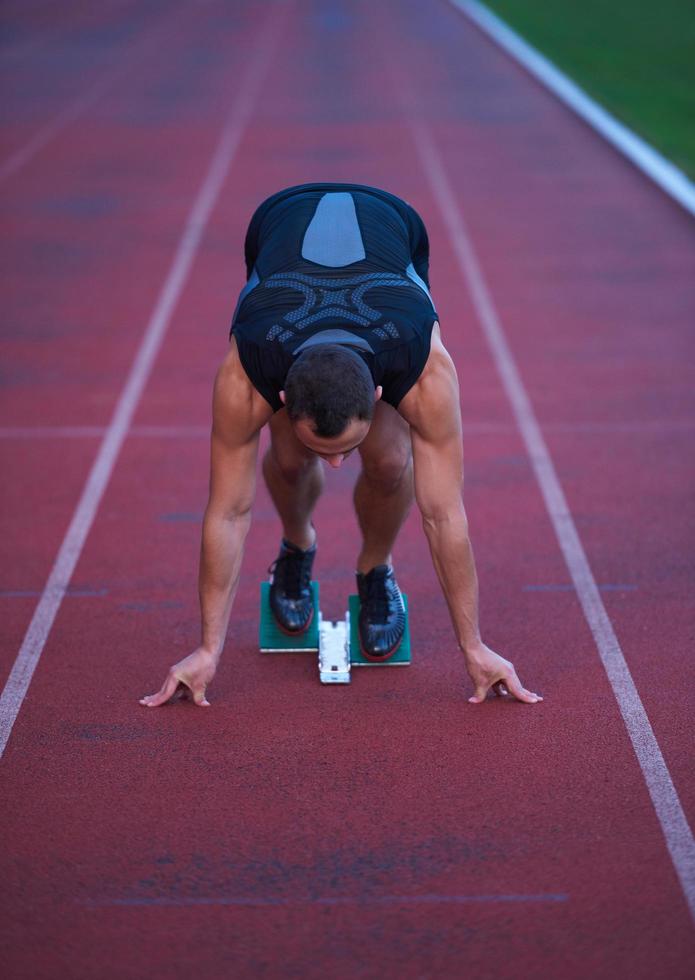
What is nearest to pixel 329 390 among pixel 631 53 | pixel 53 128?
pixel 53 128

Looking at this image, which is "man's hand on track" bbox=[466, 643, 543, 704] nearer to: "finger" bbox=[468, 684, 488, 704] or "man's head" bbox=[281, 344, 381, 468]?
"finger" bbox=[468, 684, 488, 704]

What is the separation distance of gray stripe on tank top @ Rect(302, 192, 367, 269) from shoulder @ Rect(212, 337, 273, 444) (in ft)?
1.18

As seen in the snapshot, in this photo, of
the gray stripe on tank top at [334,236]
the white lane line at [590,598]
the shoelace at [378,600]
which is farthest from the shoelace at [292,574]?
the gray stripe on tank top at [334,236]

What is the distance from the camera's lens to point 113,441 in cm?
639

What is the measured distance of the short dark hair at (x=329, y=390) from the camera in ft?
10.2

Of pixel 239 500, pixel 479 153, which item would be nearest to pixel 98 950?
pixel 239 500

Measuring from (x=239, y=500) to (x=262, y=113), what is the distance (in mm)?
14079

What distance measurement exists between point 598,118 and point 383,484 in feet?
41.5

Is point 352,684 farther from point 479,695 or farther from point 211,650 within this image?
point 211,650

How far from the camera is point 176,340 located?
8.10 meters

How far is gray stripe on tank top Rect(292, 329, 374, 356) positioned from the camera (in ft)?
10.8

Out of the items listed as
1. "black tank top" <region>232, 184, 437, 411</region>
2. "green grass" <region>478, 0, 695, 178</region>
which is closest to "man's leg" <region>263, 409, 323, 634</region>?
"black tank top" <region>232, 184, 437, 411</region>

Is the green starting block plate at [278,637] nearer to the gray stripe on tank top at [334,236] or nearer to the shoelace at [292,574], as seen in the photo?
the shoelace at [292,574]

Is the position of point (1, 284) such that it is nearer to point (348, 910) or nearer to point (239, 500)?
point (239, 500)
